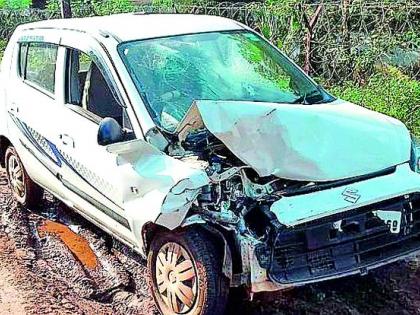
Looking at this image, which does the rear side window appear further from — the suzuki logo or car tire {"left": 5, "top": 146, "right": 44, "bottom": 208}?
the suzuki logo

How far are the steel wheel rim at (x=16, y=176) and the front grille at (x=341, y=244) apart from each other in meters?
3.29

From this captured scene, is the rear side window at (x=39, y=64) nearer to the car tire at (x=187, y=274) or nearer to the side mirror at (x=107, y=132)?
the side mirror at (x=107, y=132)

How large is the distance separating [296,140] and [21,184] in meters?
3.23

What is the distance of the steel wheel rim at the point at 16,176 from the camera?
6.34 metres

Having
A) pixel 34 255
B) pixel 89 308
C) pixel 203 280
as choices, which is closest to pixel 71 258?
pixel 34 255

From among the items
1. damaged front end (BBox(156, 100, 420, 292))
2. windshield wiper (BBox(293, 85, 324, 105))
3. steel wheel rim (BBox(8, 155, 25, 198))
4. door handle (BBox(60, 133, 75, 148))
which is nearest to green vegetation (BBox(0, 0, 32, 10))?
steel wheel rim (BBox(8, 155, 25, 198))

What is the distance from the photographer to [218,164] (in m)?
4.07

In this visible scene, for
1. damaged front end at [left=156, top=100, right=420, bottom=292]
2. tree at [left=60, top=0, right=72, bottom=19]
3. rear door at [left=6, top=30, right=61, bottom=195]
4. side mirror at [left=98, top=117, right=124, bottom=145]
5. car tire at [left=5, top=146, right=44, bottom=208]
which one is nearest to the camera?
damaged front end at [left=156, top=100, right=420, bottom=292]

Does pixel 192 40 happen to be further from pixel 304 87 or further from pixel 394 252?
pixel 394 252

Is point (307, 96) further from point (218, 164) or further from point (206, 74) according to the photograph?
point (218, 164)

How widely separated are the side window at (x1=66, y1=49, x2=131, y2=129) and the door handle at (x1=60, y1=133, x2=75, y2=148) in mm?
259

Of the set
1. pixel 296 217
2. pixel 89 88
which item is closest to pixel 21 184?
pixel 89 88

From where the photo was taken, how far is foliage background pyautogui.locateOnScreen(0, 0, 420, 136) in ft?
25.6

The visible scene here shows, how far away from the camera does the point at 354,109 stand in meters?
4.85
